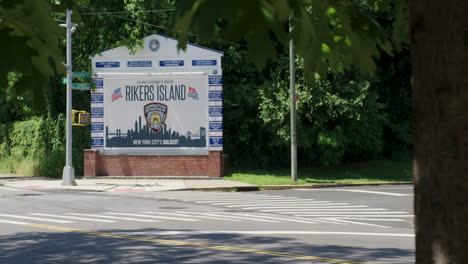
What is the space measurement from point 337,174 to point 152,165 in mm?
8633

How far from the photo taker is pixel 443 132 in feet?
8.83

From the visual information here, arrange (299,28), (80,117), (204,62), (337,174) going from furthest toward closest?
(337,174) → (204,62) → (80,117) → (299,28)

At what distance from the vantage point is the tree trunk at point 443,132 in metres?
2.68

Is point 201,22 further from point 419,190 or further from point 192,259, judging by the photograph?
point 192,259

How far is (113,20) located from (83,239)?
2155 cm

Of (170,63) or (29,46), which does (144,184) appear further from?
(29,46)

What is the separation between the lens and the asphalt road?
10101 millimetres

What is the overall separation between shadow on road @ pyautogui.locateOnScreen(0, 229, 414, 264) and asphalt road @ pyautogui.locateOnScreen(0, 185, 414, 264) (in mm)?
14

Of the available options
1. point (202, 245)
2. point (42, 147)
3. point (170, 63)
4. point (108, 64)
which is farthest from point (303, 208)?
point (42, 147)

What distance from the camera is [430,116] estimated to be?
273cm

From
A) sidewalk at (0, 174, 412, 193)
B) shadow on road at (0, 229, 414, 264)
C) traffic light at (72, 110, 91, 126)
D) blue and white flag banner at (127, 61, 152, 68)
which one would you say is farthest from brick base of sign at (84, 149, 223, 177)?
shadow on road at (0, 229, 414, 264)

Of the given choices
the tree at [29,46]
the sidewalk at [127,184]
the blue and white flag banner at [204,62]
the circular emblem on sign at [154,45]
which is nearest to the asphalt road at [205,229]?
the sidewalk at [127,184]

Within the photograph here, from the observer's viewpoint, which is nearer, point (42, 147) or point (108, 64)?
point (108, 64)

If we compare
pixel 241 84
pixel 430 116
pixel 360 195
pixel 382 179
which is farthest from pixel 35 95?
pixel 241 84
